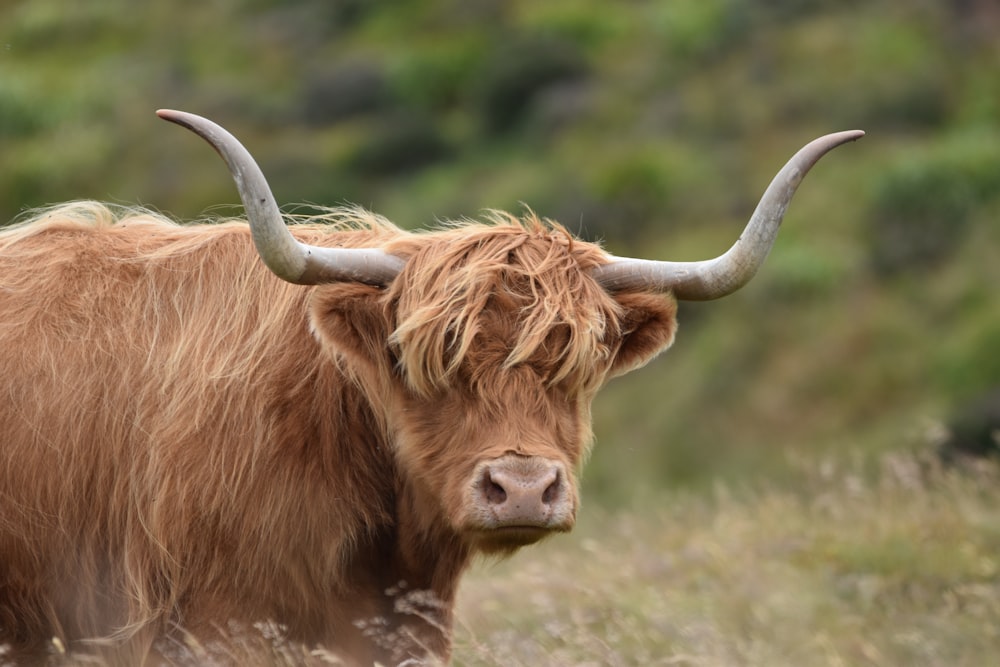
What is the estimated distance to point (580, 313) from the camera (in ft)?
15.8

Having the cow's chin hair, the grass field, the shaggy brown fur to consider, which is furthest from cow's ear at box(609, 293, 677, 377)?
the grass field

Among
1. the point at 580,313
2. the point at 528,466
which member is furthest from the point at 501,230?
the point at 528,466

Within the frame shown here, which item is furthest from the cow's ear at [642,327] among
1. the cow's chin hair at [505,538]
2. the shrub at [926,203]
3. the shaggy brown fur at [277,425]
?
the shrub at [926,203]

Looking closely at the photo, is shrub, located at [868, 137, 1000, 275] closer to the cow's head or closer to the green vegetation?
the green vegetation

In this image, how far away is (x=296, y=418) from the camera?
480 cm

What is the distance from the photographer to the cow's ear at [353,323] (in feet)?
15.4

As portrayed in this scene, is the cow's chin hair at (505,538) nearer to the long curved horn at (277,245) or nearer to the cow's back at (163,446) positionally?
the cow's back at (163,446)

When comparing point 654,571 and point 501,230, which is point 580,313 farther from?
point 654,571

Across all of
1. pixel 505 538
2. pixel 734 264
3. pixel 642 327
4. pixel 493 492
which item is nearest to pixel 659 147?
pixel 642 327

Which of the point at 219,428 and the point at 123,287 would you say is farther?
the point at 123,287

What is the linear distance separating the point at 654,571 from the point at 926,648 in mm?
2197

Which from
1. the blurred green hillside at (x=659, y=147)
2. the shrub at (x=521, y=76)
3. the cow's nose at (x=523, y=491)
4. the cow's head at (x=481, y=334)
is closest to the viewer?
the cow's nose at (x=523, y=491)

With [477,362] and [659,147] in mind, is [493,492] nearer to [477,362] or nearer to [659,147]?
[477,362]

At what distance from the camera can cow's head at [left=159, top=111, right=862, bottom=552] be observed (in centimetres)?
447
